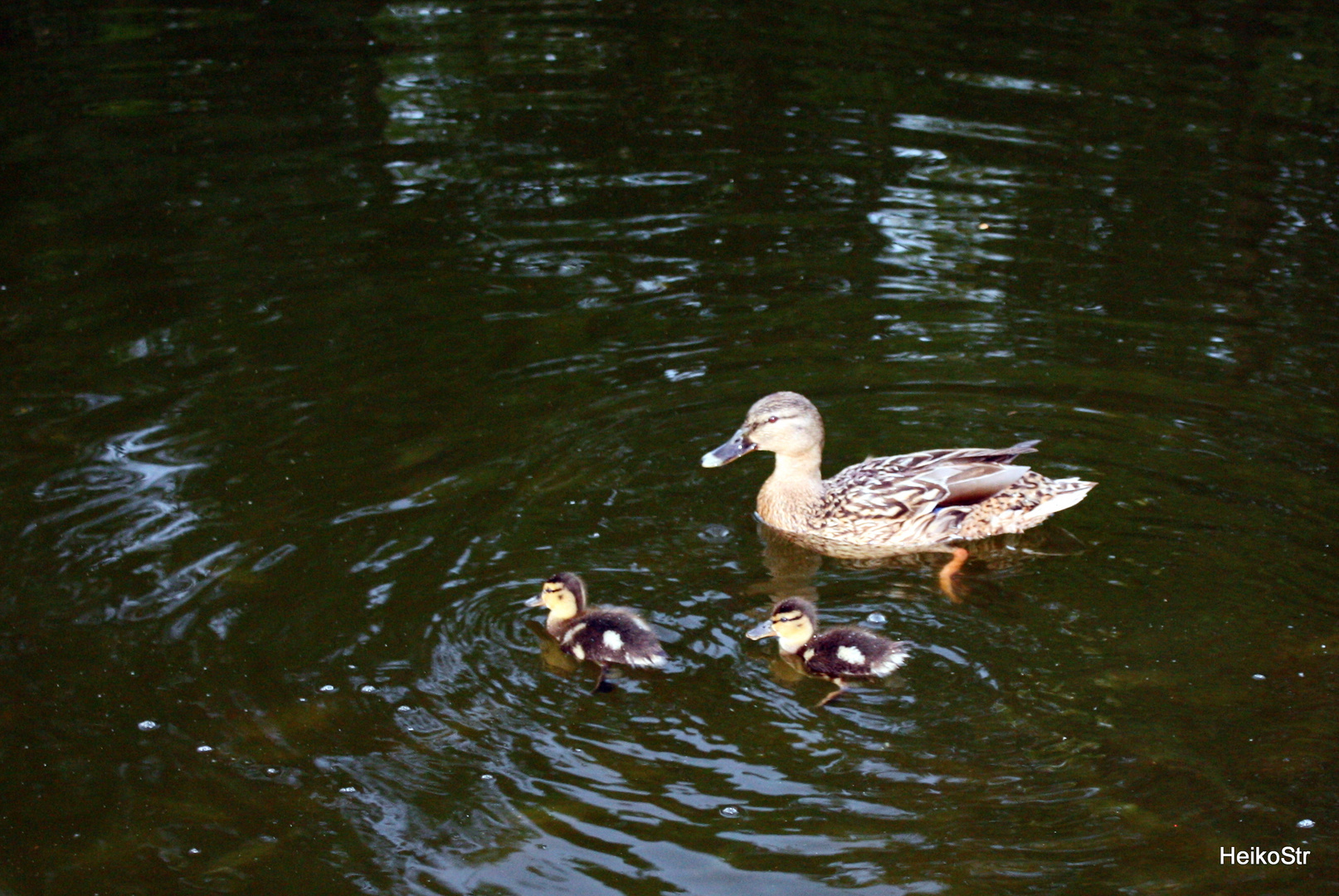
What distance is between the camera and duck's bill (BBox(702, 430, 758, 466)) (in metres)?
6.57

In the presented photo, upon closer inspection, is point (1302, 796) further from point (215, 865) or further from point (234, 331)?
point (234, 331)

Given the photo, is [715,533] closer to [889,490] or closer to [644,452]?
[644,452]

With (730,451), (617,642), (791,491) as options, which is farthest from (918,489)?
(617,642)

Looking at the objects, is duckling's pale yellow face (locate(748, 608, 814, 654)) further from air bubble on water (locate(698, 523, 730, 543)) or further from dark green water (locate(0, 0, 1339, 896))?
air bubble on water (locate(698, 523, 730, 543))

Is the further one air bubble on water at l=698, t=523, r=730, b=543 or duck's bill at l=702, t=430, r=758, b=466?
duck's bill at l=702, t=430, r=758, b=466

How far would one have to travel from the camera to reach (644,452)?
689 cm

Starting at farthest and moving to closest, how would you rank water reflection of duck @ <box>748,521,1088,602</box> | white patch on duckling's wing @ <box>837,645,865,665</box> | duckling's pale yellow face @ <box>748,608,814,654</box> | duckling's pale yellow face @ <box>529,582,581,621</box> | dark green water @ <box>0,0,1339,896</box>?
water reflection of duck @ <box>748,521,1088,602</box>, duckling's pale yellow face @ <box>529,582,581,621</box>, duckling's pale yellow face @ <box>748,608,814,654</box>, white patch on duckling's wing @ <box>837,645,865,665</box>, dark green water @ <box>0,0,1339,896</box>

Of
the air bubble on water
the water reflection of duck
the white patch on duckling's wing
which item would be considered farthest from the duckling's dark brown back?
the air bubble on water

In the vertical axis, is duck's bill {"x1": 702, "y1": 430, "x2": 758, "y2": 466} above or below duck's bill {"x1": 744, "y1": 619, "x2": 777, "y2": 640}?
above

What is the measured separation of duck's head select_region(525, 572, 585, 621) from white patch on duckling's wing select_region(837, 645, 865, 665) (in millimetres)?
1030

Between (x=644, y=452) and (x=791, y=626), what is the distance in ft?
6.18

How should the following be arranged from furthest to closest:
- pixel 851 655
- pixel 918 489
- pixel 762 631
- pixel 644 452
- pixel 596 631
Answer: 1. pixel 644 452
2. pixel 918 489
3. pixel 762 631
4. pixel 596 631
5. pixel 851 655

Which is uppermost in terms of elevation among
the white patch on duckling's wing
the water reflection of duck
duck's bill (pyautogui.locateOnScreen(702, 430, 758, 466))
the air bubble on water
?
duck's bill (pyautogui.locateOnScreen(702, 430, 758, 466))

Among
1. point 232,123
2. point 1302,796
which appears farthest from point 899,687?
point 232,123
